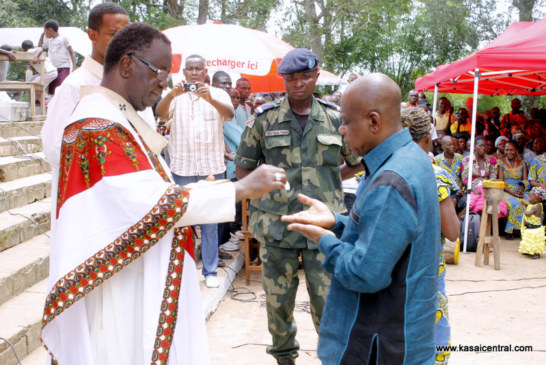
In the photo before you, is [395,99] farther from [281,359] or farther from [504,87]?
[504,87]

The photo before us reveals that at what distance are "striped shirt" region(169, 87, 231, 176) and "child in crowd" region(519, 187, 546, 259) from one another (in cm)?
517

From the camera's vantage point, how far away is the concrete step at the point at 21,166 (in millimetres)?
5664

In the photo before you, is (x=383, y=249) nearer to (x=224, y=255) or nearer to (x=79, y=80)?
(x=79, y=80)

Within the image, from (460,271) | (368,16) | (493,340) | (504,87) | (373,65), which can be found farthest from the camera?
(373,65)

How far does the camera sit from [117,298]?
6.63 feet

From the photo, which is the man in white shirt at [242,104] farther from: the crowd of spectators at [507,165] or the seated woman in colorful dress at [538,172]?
the seated woman in colorful dress at [538,172]

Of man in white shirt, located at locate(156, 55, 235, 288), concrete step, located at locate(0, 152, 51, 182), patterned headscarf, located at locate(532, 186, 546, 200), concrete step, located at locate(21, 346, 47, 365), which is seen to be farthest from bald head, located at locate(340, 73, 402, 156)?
patterned headscarf, located at locate(532, 186, 546, 200)

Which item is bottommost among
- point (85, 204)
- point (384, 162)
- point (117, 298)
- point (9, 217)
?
point (9, 217)

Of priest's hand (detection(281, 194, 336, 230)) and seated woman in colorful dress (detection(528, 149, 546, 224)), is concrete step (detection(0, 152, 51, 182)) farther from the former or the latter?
seated woman in colorful dress (detection(528, 149, 546, 224))

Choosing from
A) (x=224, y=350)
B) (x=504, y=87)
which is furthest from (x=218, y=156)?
(x=504, y=87)

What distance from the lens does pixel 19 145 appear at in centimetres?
655

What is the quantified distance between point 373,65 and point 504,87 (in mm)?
12258

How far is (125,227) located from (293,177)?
72.1 inches

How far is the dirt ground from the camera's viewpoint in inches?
176
